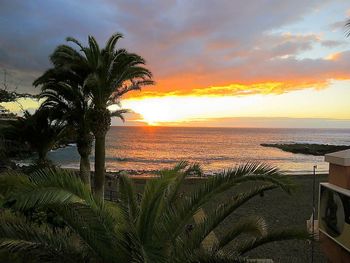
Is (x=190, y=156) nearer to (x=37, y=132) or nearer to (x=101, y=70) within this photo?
(x=37, y=132)

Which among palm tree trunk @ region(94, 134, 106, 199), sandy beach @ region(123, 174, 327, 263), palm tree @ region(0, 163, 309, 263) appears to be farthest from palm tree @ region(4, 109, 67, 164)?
palm tree @ region(0, 163, 309, 263)

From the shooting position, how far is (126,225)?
5320mm

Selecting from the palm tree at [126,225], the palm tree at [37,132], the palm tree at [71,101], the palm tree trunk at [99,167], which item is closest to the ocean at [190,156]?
the palm tree trunk at [99,167]

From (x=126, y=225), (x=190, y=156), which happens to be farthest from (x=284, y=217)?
(x=190, y=156)

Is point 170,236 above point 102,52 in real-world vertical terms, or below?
below

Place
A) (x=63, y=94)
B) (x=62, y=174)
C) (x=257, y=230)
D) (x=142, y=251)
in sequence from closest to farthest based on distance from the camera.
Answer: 1. (x=142, y=251)
2. (x=62, y=174)
3. (x=257, y=230)
4. (x=63, y=94)

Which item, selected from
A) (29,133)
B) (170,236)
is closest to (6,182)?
(170,236)

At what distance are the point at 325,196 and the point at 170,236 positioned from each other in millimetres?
4829

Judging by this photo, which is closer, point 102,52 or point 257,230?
point 257,230

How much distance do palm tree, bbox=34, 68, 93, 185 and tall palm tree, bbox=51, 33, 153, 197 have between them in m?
0.55

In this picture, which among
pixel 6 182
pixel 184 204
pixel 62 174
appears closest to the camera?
pixel 62 174

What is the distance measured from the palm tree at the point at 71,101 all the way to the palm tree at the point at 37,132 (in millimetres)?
2043

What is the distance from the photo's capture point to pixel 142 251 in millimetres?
4293

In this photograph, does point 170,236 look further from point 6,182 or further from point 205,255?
point 6,182
